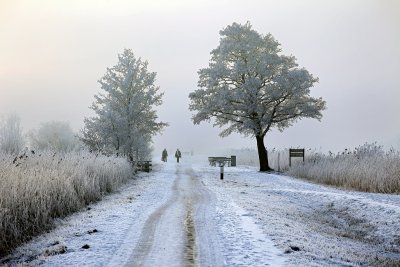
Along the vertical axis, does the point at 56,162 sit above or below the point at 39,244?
above

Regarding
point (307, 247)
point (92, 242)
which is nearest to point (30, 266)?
point (92, 242)

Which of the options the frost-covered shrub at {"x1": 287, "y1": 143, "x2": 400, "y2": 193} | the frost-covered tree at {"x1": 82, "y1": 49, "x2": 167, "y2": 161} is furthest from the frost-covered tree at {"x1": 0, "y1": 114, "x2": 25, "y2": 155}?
the frost-covered shrub at {"x1": 287, "y1": 143, "x2": 400, "y2": 193}

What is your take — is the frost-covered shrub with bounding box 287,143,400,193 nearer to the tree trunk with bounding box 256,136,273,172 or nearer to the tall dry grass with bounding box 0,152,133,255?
the tree trunk with bounding box 256,136,273,172

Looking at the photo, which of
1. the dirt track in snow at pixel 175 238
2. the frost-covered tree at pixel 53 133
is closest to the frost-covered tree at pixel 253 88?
the dirt track in snow at pixel 175 238

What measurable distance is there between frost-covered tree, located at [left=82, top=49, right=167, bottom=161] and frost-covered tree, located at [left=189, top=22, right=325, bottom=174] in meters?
3.49

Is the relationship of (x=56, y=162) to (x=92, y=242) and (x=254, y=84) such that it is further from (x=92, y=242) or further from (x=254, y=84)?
(x=254, y=84)

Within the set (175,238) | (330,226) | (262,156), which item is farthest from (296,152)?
(175,238)

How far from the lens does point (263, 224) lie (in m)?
9.16

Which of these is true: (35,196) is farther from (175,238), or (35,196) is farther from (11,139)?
(11,139)

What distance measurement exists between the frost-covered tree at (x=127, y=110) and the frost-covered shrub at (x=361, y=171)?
11645mm

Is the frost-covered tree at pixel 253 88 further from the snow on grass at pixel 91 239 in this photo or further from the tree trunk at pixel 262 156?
the snow on grass at pixel 91 239

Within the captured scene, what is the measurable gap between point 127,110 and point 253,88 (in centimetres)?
955

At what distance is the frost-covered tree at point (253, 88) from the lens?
30.1m

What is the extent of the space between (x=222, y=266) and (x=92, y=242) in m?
2.88
